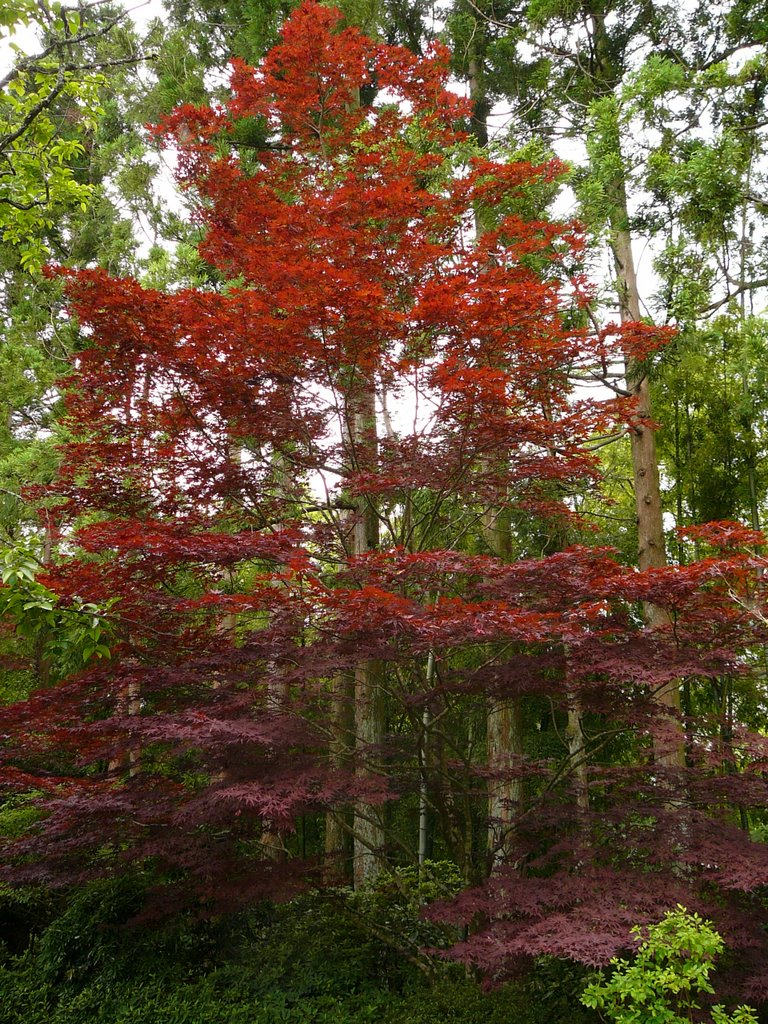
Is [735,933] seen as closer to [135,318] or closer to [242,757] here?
[242,757]

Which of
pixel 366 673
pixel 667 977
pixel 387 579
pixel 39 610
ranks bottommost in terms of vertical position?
pixel 667 977

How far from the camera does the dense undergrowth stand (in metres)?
4.02

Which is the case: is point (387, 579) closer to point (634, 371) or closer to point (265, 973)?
point (265, 973)

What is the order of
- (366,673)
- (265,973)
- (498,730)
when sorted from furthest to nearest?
(498,730) < (366,673) < (265,973)

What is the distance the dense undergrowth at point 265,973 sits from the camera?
402 cm

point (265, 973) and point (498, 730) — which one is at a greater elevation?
point (498, 730)

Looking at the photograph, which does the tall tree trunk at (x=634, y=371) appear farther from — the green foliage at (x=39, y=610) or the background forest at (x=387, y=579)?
the green foliage at (x=39, y=610)

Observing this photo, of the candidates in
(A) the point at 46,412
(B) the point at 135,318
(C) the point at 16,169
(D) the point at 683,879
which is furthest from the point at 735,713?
(A) the point at 46,412

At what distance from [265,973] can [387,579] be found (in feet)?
8.44

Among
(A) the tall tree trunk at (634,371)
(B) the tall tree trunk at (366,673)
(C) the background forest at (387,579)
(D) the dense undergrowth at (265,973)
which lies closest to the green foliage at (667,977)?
(C) the background forest at (387,579)

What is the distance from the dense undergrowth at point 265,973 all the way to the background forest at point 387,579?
23 mm

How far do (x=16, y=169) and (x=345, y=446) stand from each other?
255 cm

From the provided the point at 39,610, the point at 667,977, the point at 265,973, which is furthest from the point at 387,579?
the point at 265,973

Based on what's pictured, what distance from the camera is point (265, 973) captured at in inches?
173
